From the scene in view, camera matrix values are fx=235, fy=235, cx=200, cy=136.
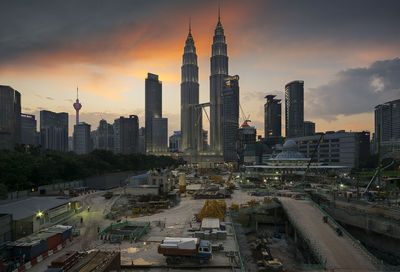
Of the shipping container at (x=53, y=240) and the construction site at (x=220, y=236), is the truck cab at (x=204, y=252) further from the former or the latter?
the shipping container at (x=53, y=240)

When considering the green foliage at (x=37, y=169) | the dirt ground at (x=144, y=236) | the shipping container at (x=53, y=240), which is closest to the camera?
the dirt ground at (x=144, y=236)

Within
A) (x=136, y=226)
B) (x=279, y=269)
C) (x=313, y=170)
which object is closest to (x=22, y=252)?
(x=136, y=226)

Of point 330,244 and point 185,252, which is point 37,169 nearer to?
point 185,252

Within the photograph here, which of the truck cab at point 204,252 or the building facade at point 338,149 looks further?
the building facade at point 338,149

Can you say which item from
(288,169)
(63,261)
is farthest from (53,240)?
(288,169)

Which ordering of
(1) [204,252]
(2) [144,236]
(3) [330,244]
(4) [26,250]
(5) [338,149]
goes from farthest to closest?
(5) [338,149] < (2) [144,236] < (3) [330,244] < (4) [26,250] < (1) [204,252]

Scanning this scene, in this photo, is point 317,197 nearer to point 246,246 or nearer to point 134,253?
A: point 246,246

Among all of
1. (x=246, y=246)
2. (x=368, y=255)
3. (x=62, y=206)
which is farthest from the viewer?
(x=62, y=206)

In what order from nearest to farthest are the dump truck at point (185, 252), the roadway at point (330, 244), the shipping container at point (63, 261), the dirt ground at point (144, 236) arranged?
the shipping container at point (63, 261) < the dump truck at point (185, 252) < the roadway at point (330, 244) < the dirt ground at point (144, 236)

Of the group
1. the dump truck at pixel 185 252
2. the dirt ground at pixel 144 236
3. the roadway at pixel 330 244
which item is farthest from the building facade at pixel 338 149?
the dump truck at pixel 185 252
